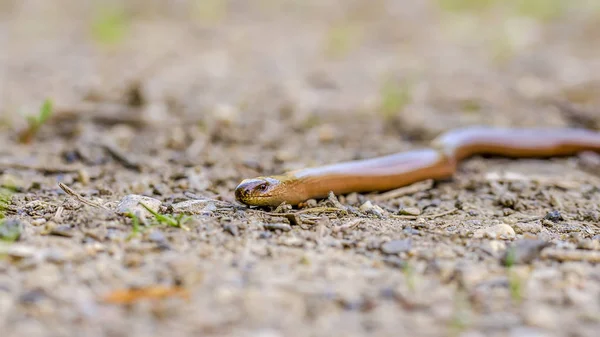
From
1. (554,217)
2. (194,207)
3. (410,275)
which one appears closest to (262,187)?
(194,207)

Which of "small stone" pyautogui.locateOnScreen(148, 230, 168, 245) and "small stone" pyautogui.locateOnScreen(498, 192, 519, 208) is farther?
"small stone" pyautogui.locateOnScreen(498, 192, 519, 208)

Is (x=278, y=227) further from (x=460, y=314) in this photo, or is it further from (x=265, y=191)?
(x=460, y=314)

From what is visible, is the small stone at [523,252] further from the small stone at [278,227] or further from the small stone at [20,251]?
the small stone at [20,251]

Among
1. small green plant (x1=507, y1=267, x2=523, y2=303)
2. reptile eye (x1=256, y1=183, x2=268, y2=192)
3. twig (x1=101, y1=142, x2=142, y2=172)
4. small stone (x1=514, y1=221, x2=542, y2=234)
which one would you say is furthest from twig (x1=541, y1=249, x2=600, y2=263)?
twig (x1=101, y1=142, x2=142, y2=172)

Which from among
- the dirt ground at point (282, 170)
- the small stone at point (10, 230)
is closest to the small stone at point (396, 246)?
the dirt ground at point (282, 170)

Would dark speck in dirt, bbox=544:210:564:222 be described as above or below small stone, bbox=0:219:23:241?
below

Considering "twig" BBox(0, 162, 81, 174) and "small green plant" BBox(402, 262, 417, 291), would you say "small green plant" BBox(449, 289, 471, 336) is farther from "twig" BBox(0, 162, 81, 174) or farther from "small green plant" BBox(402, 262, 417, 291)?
"twig" BBox(0, 162, 81, 174)
